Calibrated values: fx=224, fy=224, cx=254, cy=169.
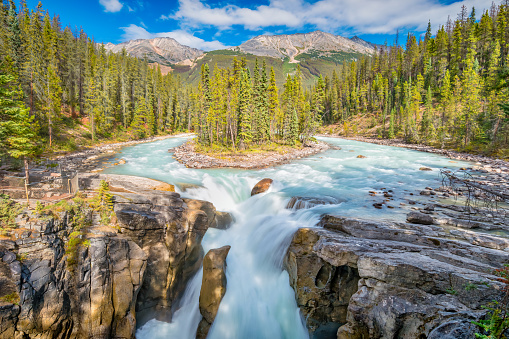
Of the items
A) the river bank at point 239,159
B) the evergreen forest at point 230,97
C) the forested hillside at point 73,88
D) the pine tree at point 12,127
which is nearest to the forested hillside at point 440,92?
the evergreen forest at point 230,97

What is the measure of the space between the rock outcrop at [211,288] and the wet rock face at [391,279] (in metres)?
3.59

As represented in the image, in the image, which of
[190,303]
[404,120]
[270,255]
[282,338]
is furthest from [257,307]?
[404,120]

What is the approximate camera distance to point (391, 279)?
293 inches

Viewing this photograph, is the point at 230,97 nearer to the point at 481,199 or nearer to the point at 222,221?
the point at 222,221

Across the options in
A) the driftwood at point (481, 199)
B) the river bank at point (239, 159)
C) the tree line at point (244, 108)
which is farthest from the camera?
the tree line at point (244, 108)

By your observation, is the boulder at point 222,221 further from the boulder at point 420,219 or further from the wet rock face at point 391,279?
the boulder at point 420,219

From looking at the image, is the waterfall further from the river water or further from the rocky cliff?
the rocky cliff

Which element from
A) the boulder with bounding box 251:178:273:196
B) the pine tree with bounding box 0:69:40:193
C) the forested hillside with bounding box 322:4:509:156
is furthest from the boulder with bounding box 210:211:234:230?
the forested hillside with bounding box 322:4:509:156

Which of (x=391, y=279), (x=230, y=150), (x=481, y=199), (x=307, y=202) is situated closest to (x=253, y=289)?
(x=307, y=202)

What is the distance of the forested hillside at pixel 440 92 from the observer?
4250 centimetres

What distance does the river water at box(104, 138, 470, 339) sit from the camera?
35.8 ft

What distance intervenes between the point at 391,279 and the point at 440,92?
3167 inches

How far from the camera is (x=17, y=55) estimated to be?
35469 millimetres

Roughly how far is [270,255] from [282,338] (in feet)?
12.7
